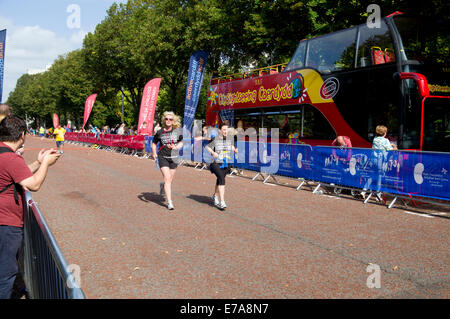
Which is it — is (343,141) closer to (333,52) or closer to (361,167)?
(361,167)

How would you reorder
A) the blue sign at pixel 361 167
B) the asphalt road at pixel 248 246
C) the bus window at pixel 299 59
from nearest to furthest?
the asphalt road at pixel 248 246
the blue sign at pixel 361 167
the bus window at pixel 299 59

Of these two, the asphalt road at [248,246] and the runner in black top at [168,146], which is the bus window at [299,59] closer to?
the asphalt road at [248,246]

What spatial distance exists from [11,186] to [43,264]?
2.24 feet

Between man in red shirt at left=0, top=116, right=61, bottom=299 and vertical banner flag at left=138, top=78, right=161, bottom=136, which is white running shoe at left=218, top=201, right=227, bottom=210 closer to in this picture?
man in red shirt at left=0, top=116, right=61, bottom=299

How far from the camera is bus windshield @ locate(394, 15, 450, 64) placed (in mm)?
10328

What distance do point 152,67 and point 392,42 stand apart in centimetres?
2509

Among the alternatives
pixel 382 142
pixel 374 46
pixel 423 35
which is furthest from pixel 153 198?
pixel 423 35

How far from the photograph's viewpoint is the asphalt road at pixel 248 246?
4.10 metres

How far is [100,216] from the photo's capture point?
24.0ft

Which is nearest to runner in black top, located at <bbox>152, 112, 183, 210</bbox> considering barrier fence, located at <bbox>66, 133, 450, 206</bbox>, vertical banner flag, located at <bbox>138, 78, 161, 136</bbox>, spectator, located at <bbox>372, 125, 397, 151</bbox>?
barrier fence, located at <bbox>66, 133, 450, 206</bbox>

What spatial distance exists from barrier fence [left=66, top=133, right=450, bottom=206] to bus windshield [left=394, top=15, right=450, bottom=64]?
3.25 m

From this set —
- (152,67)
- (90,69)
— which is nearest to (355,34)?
(152,67)

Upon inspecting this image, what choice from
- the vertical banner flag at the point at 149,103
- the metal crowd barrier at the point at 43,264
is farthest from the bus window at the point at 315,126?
the vertical banner flag at the point at 149,103
